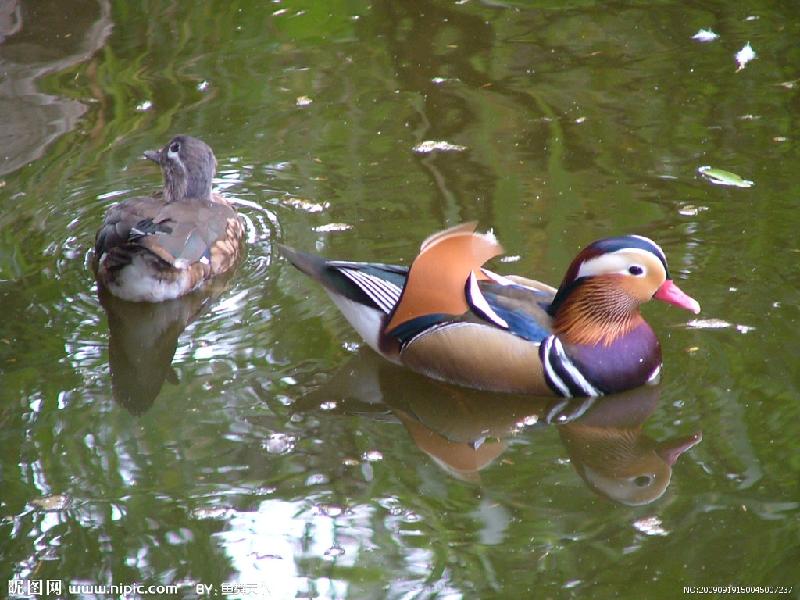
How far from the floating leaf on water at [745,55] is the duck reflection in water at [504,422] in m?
3.88

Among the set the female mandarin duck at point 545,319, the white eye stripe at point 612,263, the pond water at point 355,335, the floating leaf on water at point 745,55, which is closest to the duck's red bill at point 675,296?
the female mandarin duck at point 545,319

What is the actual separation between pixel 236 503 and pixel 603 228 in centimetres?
285

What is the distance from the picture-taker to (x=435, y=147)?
299 inches

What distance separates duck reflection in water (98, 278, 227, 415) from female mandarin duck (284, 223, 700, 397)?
4.38 ft

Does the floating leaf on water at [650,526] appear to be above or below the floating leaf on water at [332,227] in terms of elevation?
above

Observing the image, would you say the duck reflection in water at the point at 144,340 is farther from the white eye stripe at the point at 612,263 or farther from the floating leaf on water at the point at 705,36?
the floating leaf on water at the point at 705,36

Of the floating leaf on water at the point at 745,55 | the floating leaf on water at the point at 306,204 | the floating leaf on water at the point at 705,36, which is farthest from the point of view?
the floating leaf on water at the point at 705,36

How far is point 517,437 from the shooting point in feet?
16.8

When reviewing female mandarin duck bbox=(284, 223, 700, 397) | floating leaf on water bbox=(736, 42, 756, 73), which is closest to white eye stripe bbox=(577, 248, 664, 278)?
female mandarin duck bbox=(284, 223, 700, 397)

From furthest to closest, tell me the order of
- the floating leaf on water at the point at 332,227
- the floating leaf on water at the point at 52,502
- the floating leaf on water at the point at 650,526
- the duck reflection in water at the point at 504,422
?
the floating leaf on water at the point at 332,227 → the duck reflection in water at the point at 504,422 → the floating leaf on water at the point at 52,502 → the floating leaf on water at the point at 650,526

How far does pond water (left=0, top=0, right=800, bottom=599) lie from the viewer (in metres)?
4.45

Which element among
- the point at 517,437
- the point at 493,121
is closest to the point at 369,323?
the point at 517,437

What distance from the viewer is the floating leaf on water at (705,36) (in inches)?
346

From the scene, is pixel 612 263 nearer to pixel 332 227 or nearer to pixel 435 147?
pixel 332 227
